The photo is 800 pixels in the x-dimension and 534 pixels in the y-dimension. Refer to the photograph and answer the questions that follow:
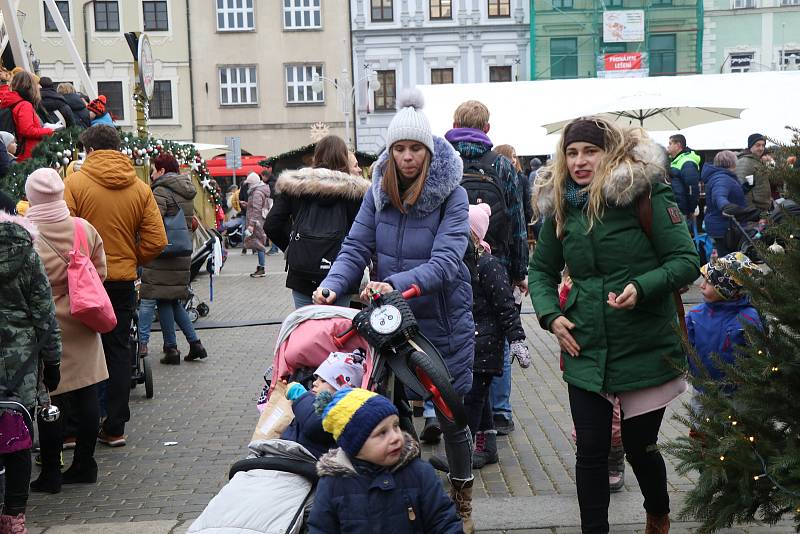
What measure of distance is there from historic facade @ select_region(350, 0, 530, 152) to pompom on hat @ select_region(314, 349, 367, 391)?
45821mm

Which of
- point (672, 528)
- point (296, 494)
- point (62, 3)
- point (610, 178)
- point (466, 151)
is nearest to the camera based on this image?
point (296, 494)

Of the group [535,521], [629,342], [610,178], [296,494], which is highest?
[610,178]

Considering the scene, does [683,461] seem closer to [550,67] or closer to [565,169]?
[565,169]

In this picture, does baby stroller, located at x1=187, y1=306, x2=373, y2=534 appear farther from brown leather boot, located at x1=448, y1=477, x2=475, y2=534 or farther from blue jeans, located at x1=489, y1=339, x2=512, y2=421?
blue jeans, located at x1=489, y1=339, x2=512, y2=421

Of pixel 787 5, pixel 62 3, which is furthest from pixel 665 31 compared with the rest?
pixel 62 3

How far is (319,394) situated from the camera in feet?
12.6

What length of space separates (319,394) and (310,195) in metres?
3.55

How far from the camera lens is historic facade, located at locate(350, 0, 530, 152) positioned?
50.2m

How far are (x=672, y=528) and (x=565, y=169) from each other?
1.88m

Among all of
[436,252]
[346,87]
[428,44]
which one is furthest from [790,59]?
[436,252]

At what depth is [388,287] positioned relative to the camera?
4496 mm

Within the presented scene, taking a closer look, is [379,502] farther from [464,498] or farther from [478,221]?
[478,221]

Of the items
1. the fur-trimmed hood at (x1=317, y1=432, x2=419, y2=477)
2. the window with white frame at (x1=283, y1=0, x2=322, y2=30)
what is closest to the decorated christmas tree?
the fur-trimmed hood at (x1=317, y1=432, x2=419, y2=477)

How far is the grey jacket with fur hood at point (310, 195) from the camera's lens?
23.5 feet
